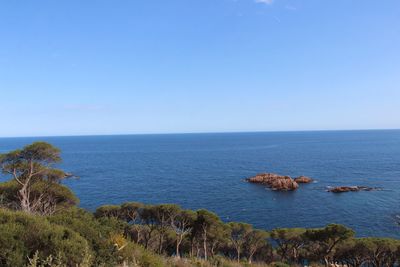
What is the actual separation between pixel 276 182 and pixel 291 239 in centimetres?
4724

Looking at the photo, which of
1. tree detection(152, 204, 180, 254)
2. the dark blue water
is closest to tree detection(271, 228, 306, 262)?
tree detection(152, 204, 180, 254)

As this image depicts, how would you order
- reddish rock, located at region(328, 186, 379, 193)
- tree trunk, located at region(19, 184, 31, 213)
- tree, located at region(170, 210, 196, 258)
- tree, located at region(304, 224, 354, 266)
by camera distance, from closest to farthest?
1. tree trunk, located at region(19, 184, 31, 213)
2. tree, located at region(304, 224, 354, 266)
3. tree, located at region(170, 210, 196, 258)
4. reddish rock, located at region(328, 186, 379, 193)

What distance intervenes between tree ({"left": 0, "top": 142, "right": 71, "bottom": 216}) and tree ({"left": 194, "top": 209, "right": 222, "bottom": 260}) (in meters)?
15.6

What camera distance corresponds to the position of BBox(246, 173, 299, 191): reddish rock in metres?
79.3

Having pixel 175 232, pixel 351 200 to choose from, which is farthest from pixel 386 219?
pixel 175 232

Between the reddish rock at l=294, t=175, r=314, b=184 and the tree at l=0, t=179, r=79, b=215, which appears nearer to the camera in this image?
the tree at l=0, t=179, r=79, b=215

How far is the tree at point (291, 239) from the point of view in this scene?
3472cm

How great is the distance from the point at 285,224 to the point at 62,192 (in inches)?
1422

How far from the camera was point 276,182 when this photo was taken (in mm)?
81125

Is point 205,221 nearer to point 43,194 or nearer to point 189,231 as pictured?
point 189,231

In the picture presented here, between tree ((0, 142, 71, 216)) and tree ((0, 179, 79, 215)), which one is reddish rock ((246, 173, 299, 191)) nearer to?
tree ((0, 179, 79, 215))

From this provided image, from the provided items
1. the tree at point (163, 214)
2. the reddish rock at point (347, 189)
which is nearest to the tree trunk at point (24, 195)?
the tree at point (163, 214)

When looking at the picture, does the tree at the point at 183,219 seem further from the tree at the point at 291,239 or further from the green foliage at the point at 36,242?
the green foliage at the point at 36,242

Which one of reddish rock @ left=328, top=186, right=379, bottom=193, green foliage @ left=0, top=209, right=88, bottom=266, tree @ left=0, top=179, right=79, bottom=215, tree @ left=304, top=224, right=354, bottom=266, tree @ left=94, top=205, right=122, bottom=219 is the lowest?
reddish rock @ left=328, top=186, right=379, bottom=193
